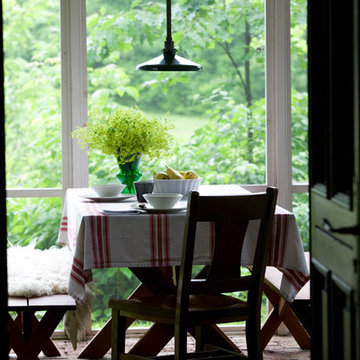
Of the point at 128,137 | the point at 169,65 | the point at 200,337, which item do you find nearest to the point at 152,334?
the point at 200,337

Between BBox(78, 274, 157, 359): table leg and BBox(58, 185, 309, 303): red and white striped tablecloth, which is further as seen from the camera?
BBox(78, 274, 157, 359): table leg

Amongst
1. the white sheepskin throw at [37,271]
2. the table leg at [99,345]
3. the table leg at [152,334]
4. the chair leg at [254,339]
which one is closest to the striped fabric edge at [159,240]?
the table leg at [152,334]

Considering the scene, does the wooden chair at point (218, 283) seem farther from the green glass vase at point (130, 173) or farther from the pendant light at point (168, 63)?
the pendant light at point (168, 63)

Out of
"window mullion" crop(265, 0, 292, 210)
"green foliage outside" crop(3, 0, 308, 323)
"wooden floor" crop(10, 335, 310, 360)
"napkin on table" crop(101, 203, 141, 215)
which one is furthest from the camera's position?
"window mullion" crop(265, 0, 292, 210)

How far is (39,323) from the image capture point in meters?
3.22

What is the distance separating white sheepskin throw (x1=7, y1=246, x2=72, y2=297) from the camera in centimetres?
312

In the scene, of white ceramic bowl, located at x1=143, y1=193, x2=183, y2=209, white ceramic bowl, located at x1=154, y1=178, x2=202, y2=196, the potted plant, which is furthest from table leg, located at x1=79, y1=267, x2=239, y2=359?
the potted plant

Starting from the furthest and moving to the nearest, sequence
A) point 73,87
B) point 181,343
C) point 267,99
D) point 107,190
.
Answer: point 267,99 → point 73,87 → point 107,190 → point 181,343

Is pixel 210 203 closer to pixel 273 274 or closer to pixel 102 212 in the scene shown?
pixel 102 212

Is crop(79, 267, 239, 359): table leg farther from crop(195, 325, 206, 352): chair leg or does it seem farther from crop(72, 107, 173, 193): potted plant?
crop(72, 107, 173, 193): potted plant

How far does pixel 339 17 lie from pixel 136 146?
1849 mm

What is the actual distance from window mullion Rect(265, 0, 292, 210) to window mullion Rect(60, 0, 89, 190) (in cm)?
114

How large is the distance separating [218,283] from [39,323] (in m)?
0.97

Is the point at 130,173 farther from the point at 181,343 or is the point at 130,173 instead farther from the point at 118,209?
the point at 181,343
